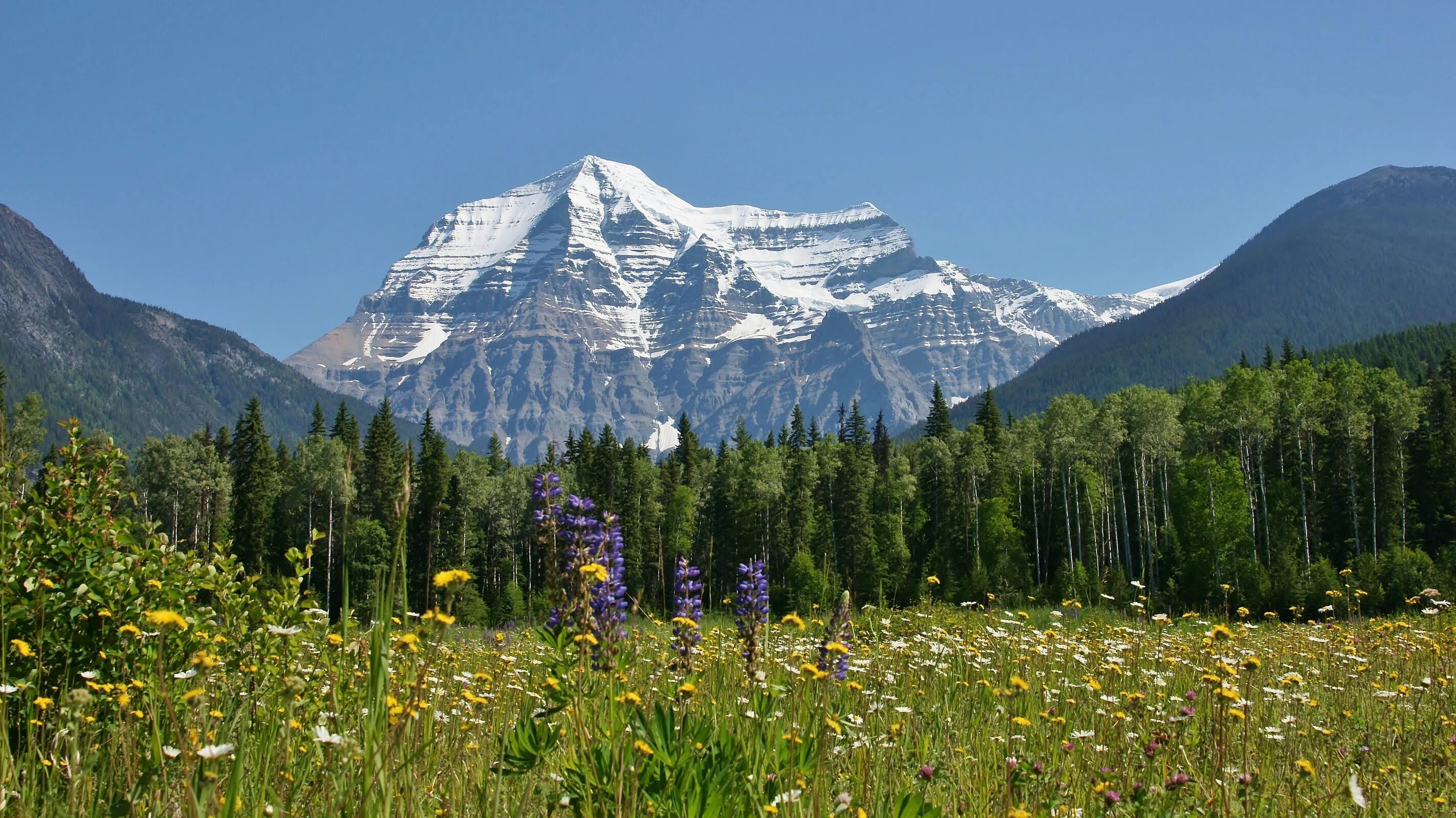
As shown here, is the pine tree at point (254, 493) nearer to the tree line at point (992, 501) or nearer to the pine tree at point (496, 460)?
the tree line at point (992, 501)

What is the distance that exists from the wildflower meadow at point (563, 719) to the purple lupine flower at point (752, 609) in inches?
0.8

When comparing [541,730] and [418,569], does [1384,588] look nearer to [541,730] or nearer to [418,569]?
[541,730]

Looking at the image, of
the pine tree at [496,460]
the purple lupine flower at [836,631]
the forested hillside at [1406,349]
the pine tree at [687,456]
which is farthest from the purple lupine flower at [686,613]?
the forested hillside at [1406,349]

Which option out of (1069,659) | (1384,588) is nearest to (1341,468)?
(1384,588)

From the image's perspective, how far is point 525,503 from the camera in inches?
3034

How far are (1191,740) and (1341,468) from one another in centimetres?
5768

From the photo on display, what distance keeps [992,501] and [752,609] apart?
61.3 meters

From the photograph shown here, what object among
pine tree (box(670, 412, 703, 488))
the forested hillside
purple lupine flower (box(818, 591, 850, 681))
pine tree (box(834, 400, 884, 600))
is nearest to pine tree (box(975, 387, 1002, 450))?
pine tree (box(834, 400, 884, 600))

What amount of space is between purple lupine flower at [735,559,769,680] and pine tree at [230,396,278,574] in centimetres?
7122

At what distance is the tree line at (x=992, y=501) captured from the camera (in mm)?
50500

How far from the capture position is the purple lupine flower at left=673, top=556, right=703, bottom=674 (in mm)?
5168

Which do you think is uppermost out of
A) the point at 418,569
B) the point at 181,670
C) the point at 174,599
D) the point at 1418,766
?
the point at 174,599

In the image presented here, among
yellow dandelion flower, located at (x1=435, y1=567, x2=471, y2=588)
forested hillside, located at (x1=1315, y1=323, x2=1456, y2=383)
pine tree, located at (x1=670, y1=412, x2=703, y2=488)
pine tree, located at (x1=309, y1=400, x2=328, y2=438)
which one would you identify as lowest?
yellow dandelion flower, located at (x1=435, y1=567, x2=471, y2=588)

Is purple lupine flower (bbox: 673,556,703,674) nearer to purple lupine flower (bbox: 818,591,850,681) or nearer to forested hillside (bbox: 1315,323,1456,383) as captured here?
purple lupine flower (bbox: 818,591,850,681)
